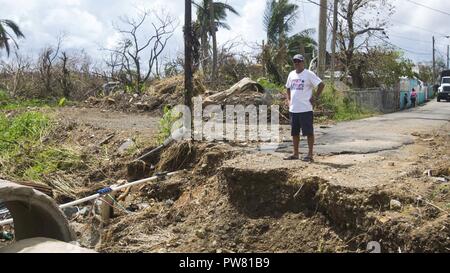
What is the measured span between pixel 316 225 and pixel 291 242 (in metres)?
0.32

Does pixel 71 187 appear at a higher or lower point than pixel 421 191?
lower

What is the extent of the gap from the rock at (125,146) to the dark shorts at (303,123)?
4.04m

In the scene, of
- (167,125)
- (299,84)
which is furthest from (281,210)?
(167,125)

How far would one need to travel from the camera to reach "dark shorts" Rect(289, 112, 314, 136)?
673 cm

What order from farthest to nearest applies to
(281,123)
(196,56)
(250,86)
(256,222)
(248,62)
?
(248,62)
(250,86)
(281,123)
(196,56)
(256,222)

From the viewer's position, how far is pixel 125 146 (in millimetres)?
9930

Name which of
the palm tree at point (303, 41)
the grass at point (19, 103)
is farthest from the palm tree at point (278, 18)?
the grass at point (19, 103)

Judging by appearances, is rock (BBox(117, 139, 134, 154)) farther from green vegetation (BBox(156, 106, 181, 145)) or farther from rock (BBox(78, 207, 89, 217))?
rock (BBox(78, 207, 89, 217))

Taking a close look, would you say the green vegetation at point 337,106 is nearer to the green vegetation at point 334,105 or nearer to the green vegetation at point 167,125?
the green vegetation at point 334,105

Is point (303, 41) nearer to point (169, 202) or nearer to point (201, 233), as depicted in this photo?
point (169, 202)

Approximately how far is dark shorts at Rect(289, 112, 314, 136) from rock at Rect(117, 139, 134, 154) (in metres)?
4.04

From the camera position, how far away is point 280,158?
6.88 m
